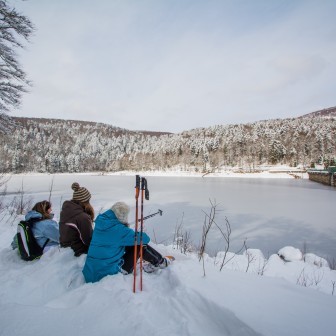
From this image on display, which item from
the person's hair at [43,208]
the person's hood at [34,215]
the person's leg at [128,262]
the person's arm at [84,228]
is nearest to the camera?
the person's leg at [128,262]

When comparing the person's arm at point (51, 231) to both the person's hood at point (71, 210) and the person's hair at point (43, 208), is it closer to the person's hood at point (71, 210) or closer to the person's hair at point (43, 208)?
the person's hair at point (43, 208)

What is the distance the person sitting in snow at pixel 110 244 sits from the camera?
9.90ft

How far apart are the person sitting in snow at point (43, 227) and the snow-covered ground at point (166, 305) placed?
760 millimetres

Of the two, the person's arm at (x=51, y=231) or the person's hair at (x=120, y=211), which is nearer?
the person's hair at (x=120, y=211)

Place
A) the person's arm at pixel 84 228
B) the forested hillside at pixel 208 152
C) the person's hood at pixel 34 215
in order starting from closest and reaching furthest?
the person's arm at pixel 84 228, the person's hood at pixel 34 215, the forested hillside at pixel 208 152

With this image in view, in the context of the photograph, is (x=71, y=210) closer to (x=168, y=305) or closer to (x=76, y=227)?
(x=76, y=227)

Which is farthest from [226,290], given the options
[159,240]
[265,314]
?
[159,240]

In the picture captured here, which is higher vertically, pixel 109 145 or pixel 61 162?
pixel 109 145

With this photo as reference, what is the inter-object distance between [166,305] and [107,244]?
3.33ft

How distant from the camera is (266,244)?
328 inches

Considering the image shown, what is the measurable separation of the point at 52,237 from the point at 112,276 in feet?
6.02

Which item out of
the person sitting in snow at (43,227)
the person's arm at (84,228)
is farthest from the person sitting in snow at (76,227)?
the person sitting in snow at (43,227)

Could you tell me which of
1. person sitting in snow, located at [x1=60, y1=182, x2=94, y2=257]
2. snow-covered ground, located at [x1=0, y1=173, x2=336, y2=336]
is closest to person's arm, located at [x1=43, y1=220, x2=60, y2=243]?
person sitting in snow, located at [x1=60, y1=182, x2=94, y2=257]

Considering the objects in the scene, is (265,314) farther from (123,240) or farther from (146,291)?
(123,240)
